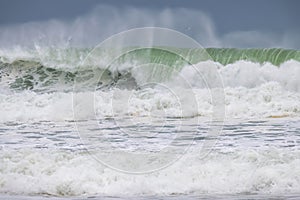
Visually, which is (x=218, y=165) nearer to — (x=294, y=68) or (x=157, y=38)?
(x=294, y=68)

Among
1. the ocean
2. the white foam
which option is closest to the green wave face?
the ocean

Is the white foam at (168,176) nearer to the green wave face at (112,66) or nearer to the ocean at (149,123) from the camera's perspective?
the ocean at (149,123)

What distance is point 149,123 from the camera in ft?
44.4

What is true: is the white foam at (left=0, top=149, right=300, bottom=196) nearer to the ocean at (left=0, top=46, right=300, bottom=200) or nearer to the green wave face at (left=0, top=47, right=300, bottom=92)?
the ocean at (left=0, top=46, right=300, bottom=200)

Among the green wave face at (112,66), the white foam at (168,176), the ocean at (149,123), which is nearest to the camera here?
the white foam at (168,176)

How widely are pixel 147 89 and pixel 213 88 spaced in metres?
2.00

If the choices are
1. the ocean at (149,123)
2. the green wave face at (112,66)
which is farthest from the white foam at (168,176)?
the green wave face at (112,66)

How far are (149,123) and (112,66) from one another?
28.2 ft

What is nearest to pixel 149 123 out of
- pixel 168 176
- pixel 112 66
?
pixel 168 176

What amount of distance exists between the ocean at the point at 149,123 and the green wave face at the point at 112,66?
5cm

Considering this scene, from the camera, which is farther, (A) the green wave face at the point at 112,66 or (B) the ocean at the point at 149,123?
(A) the green wave face at the point at 112,66

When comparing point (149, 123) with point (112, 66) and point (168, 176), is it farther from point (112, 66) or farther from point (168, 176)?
point (112, 66)

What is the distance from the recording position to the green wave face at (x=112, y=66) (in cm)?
2025

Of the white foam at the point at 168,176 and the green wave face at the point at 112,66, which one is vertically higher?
the green wave face at the point at 112,66
